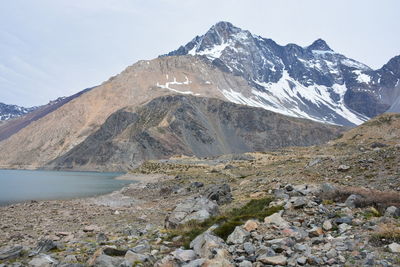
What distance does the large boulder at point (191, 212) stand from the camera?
63.4 ft

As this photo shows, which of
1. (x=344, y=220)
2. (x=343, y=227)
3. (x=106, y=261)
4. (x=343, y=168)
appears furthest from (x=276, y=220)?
(x=343, y=168)

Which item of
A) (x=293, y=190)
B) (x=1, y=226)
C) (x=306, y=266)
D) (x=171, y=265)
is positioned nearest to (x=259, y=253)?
(x=306, y=266)

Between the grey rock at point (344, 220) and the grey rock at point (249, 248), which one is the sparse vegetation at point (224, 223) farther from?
the grey rock at point (344, 220)

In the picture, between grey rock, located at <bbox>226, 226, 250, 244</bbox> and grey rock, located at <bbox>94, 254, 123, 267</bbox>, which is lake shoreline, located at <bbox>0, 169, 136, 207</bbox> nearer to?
grey rock, located at <bbox>94, 254, 123, 267</bbox>

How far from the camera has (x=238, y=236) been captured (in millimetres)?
12945

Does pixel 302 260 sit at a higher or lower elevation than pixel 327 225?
lower

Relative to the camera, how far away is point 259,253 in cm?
1088

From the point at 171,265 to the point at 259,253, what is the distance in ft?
9.43

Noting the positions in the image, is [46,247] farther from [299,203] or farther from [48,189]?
[48,189]

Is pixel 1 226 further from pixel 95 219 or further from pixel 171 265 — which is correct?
pixel 171 265

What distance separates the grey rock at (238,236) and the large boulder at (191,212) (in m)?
5.87

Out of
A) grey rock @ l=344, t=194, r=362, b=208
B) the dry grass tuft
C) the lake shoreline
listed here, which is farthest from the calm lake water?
grey rock @ l=344, t=194, r=362, b=208

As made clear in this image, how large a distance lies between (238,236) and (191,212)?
8.02 metres

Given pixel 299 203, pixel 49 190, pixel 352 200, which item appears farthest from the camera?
pixel 49 190
